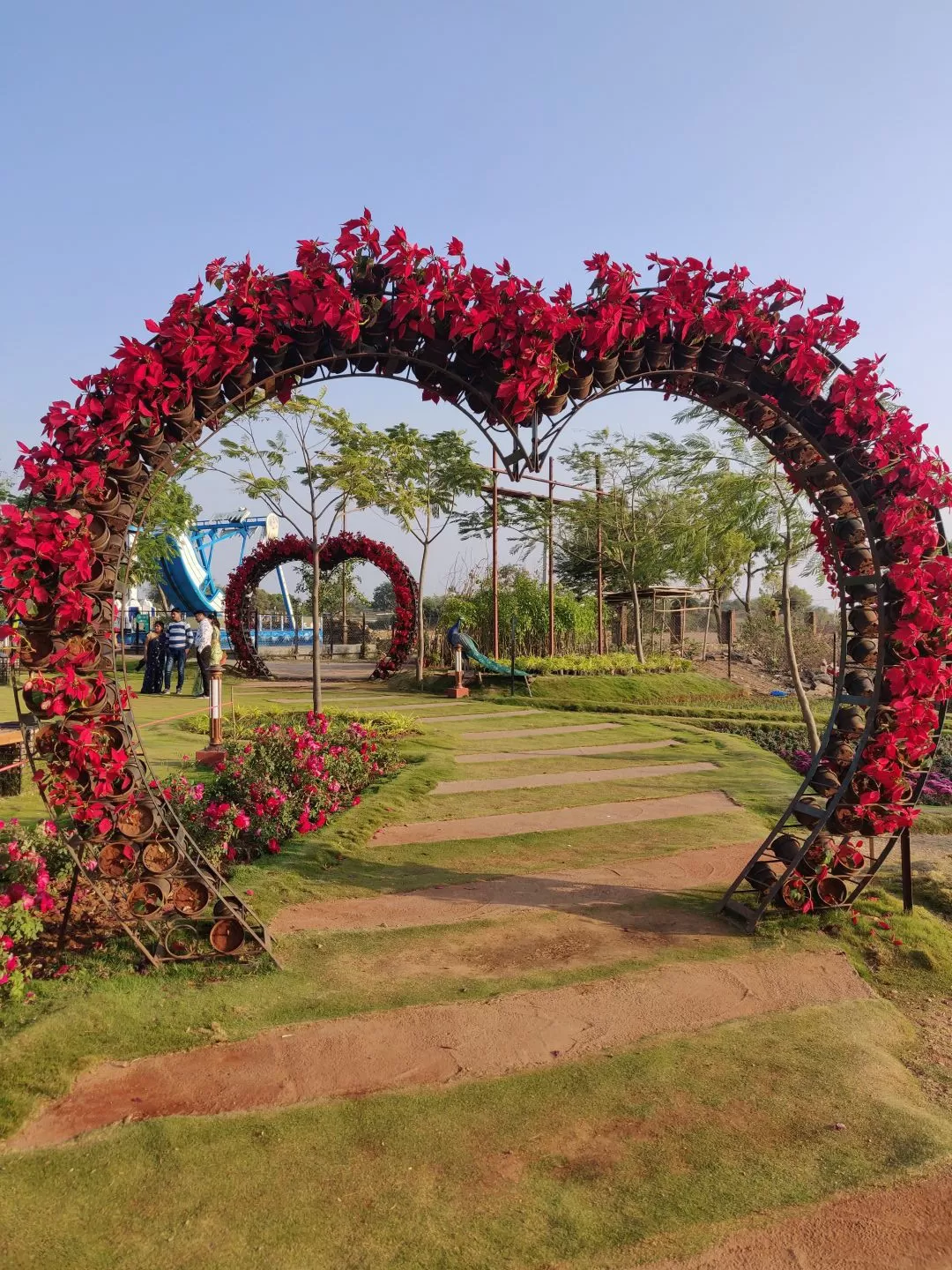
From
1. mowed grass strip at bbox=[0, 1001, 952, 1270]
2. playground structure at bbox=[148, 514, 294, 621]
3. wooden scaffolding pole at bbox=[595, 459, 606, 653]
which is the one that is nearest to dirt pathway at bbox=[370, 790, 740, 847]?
mowed grass strip at bbox=[0, 1001, 952, 1270]

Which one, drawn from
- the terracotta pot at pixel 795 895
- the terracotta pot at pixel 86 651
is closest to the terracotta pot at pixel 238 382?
the terracotta pot at pixel 86 651

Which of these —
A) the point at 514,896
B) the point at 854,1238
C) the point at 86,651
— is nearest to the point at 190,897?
the point at 86,651

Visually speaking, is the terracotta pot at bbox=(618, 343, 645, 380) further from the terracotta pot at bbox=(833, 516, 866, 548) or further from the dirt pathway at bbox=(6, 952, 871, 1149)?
the dirt pathway at bbox=(6, 952, 871, 1149)

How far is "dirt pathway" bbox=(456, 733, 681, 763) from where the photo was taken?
952 centimetres

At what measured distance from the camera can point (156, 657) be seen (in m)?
16.2

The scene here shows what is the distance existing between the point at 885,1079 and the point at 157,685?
50.6 ft

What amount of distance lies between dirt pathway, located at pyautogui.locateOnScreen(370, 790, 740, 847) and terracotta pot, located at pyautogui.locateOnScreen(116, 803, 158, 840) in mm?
2522

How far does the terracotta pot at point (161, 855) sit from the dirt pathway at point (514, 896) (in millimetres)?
850

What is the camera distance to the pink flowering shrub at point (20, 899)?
3434 millimetres

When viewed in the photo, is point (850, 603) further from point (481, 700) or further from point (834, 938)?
point (481, 700)

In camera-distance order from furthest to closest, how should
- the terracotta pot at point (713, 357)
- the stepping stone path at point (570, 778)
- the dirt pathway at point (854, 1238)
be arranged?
1. the stepping stone path at point (570, 778)
2. the terracotta pot at point (713, 357)
3. the dirt pathway at point (854, 1238)

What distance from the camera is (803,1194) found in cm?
247

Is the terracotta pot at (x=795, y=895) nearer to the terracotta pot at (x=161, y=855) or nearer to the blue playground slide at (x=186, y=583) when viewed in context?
the terracotta pot at (x=161, y=855)

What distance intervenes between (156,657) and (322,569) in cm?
673
